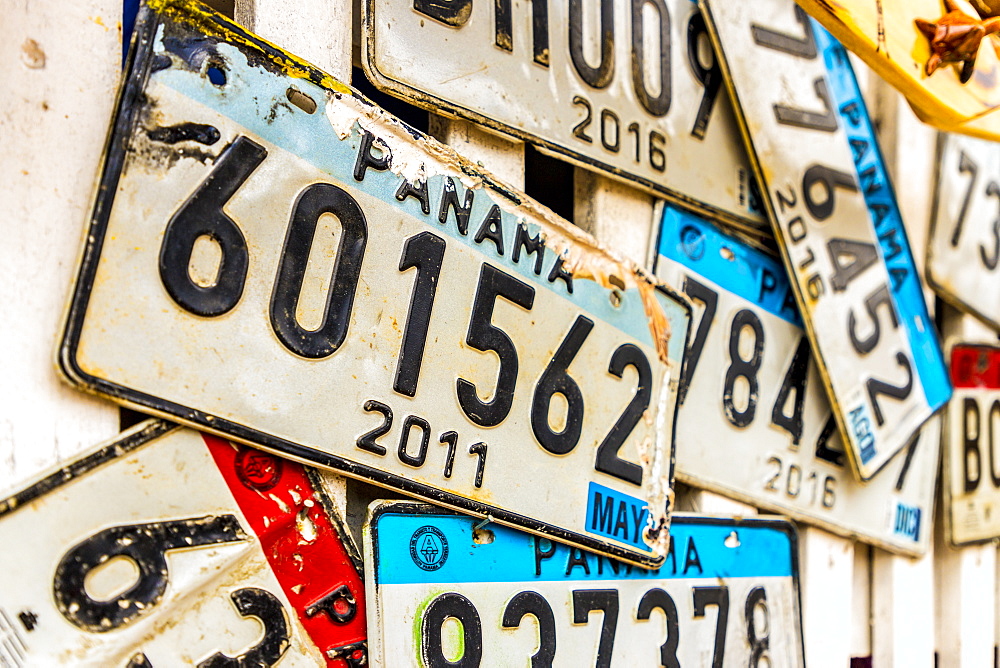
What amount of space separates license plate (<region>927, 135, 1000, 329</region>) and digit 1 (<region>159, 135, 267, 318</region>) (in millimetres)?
1106

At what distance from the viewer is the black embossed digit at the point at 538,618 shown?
0.82m

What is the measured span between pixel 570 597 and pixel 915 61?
2.38 ft

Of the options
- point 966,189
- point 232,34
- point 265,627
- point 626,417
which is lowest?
point 265,627

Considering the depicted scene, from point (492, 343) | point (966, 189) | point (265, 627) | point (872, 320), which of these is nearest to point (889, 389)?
point (872, 320)

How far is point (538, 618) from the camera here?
0.84 m

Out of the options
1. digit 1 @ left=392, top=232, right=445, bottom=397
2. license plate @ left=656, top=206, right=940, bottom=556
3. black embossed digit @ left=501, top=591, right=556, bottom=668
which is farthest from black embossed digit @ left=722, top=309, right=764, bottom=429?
digit 1 @ left=392, top=232, right=445, bottom=397

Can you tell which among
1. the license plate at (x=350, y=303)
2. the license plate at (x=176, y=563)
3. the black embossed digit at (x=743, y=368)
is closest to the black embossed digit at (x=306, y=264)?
the license plate at (x=350, y=303)

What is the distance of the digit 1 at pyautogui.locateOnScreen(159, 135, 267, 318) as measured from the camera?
625 millimetres

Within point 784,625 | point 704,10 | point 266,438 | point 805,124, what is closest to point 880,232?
point 805,124

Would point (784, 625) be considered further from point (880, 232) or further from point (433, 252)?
point (433, 252)

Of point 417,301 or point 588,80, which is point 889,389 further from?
point 417,301

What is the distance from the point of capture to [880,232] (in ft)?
3.96

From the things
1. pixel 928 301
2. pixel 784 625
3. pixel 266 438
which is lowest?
pixel 784 625

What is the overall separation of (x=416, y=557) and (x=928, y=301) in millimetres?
984
